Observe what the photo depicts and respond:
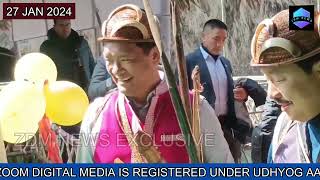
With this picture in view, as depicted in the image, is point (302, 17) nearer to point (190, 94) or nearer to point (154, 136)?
point (190, 94)

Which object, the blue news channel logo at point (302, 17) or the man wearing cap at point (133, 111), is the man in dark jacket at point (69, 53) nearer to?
the man wearing cap at point (133, 111)

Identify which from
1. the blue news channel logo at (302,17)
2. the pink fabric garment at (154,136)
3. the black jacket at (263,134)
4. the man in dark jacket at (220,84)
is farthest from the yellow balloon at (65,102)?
the blue news channel logo at (302,17)

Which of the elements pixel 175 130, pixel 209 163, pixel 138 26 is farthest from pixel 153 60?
pixel 209 163

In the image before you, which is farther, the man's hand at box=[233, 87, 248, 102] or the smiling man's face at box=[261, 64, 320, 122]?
the man's hand at box=[233, 87, 248, 102]

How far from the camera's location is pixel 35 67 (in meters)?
3.22

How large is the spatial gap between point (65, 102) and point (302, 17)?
4.60 feet

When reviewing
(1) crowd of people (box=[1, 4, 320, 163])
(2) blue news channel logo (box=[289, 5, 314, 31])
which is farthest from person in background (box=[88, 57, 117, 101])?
(2) blue news channel logo (box=[289, 5, 314, 31])

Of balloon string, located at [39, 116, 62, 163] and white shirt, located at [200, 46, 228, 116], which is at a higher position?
white shirt, located at [200, 46, 228, 116]

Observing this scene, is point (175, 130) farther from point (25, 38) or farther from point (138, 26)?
point (25, 38)

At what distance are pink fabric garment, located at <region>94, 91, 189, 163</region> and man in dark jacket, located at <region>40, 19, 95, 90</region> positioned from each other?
223 millimetres

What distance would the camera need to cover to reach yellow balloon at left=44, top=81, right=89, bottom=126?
3.23 meters

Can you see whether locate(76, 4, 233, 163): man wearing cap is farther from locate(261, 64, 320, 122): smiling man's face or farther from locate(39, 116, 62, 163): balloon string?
locate(261, 64, 320, 122): smiling man's face

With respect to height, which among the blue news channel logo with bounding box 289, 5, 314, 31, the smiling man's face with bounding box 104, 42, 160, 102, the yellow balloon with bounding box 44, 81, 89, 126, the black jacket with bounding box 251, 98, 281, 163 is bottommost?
the black jacket with bounding box 251, 98, 281, 163

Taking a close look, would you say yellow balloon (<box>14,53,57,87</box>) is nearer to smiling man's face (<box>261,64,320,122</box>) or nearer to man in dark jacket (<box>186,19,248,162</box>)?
man in dark jacket (<box>186,19,248,162</box>)
